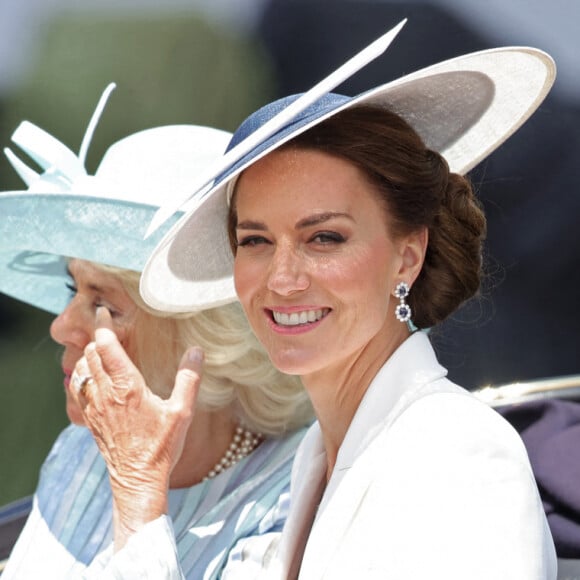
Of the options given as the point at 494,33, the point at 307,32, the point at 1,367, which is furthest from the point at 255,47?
the point at 1,367

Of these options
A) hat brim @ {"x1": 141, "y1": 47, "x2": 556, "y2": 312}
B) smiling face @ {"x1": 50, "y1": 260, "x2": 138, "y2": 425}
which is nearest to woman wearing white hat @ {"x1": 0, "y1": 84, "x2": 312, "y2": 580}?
smiling face @ {"x1": 50, "y1": 260, "x2": 138, "y2": 425}

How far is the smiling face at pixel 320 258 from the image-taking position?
5.62 ft

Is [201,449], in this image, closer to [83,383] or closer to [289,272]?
[83,383]

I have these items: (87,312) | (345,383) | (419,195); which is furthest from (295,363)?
(87,312)

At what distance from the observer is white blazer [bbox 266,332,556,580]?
54.6 inches

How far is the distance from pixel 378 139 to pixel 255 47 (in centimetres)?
117

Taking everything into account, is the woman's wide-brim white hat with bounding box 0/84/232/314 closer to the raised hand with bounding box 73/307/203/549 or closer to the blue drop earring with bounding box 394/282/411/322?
the raised hand with bounding box 73/307/203/549

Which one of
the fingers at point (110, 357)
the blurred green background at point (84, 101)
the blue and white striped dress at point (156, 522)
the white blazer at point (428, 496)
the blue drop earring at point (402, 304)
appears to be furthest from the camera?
the blurred green background at point (84, 101)

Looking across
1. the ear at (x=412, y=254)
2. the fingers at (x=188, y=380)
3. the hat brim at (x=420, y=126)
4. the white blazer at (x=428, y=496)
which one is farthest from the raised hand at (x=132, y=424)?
the ear at (x=412, y=254)

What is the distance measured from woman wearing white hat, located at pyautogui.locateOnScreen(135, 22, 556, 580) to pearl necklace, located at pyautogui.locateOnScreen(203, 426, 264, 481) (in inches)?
14.7

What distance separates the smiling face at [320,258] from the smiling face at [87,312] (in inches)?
24.9

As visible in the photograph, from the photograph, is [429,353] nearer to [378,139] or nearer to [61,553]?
[378,139]

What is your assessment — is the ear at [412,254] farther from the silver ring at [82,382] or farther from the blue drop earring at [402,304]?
the silver ring at [82,382]

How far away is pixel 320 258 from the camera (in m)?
1.71
